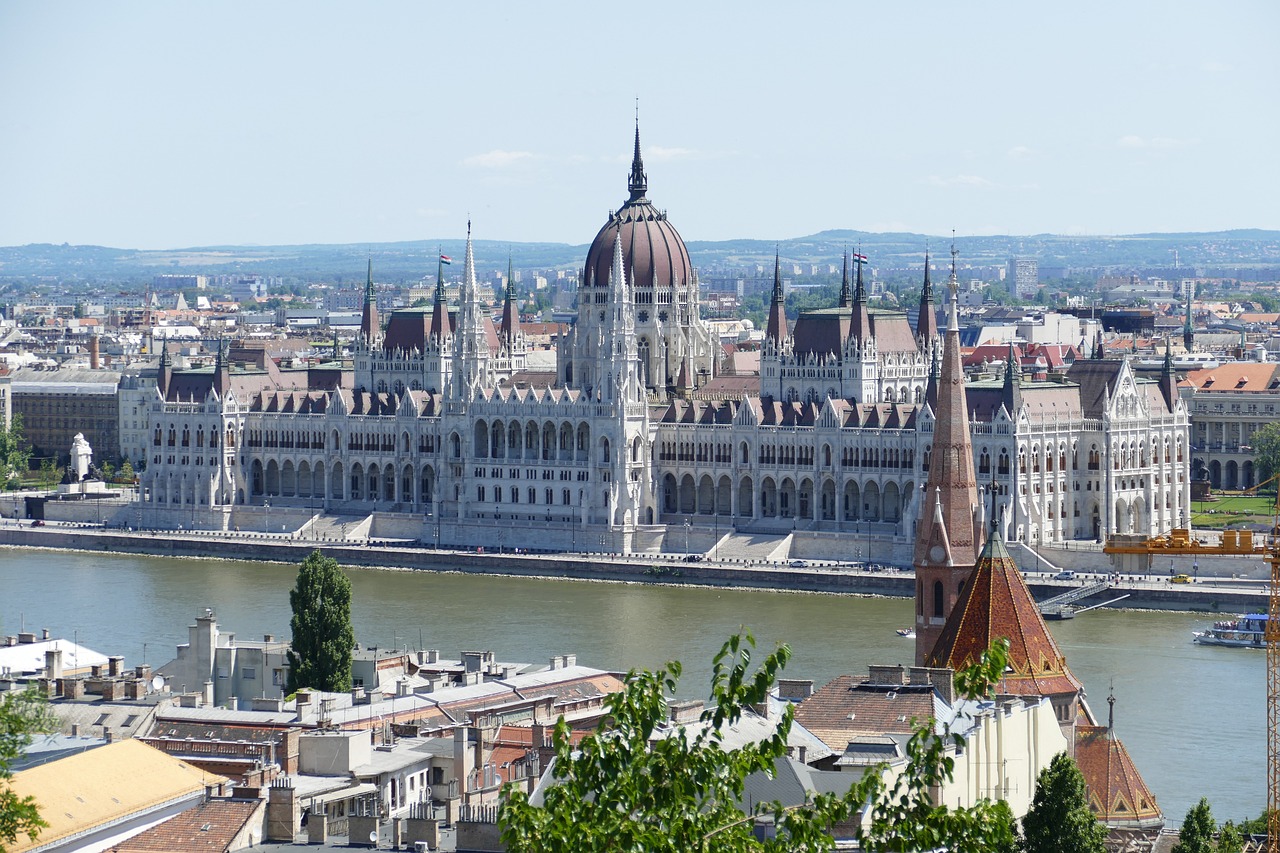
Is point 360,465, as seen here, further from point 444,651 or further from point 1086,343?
point 1086,343

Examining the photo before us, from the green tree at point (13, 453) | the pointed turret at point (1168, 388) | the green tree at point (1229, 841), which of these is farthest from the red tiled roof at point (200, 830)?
the green tree at point (13, 453)

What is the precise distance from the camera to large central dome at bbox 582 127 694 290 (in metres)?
100

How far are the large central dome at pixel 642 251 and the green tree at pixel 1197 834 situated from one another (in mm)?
68943

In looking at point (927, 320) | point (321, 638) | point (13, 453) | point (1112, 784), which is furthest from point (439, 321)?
point (1112, 784)

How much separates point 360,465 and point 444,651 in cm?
3919

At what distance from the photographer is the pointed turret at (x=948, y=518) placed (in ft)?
135

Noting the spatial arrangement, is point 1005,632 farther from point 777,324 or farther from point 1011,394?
point 777,324

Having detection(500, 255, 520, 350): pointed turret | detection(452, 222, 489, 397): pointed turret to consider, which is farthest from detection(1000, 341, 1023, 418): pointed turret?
detection(500, 255, 520, 350): pointed turret

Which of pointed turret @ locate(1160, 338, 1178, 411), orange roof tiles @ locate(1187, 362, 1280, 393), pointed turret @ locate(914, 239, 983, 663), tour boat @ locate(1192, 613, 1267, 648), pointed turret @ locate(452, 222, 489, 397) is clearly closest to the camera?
pointed turret @ locate(914, 239, 983, 663)

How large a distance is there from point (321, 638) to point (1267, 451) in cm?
6339

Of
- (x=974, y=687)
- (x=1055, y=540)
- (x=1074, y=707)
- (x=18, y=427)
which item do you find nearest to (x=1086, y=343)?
(x=18, y=427)

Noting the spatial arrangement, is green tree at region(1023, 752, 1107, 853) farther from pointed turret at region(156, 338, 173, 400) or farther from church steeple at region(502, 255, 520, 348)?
church steeple at region(502, 255, 520, 348)

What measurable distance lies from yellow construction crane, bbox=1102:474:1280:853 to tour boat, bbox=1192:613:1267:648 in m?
0.62

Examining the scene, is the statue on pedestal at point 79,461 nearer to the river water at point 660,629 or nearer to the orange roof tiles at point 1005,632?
the river water at point 660,629
